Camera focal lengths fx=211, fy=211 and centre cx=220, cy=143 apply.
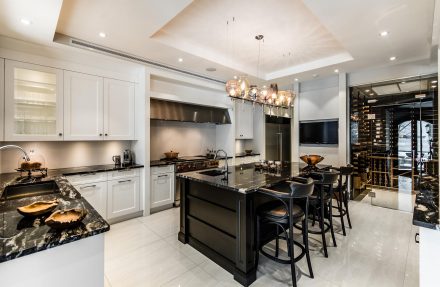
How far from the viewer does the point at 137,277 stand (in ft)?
7.41

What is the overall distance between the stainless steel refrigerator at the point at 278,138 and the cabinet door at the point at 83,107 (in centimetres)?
445

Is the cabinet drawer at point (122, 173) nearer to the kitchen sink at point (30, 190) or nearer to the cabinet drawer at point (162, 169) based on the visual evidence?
the cabinet drawer at point (162, 169)

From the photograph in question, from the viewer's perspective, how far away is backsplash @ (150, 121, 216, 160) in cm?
469

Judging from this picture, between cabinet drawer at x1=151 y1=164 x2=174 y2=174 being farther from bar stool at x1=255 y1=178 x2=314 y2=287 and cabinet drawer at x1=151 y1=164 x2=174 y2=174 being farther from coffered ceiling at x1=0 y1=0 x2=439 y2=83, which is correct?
bar stool at x1=255 y1=178 x2=314 y2=287

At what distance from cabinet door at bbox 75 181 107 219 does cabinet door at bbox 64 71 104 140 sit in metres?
0.79

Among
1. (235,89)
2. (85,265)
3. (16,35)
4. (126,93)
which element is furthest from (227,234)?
(16,35)

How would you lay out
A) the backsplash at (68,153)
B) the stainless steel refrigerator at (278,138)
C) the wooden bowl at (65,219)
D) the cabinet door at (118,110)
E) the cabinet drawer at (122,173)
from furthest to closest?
the stainless steel refrigerator at (278,138) → the cabinet door at (118,110) → the cabinet drawer at (122,173) → the backsplash at (68,153) → the wooden bowl at (65,219)

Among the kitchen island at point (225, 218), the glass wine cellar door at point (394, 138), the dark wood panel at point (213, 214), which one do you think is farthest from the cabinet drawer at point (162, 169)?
the glass wine cellar door at point (394, 138)

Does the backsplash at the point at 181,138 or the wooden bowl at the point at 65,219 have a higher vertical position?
the backsplash at the point at 181,138

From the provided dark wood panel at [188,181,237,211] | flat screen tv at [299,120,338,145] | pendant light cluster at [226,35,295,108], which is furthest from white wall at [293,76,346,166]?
dark wood panel at [188,181,237,211]

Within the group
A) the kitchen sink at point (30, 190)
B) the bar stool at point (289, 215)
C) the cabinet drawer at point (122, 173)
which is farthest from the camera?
the cabinet drawer at point (122, 173)

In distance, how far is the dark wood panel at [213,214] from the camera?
2377 mm

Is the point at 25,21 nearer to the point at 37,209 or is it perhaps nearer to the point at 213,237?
the point at 37,209

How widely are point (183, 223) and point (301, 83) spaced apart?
15.3 feet
